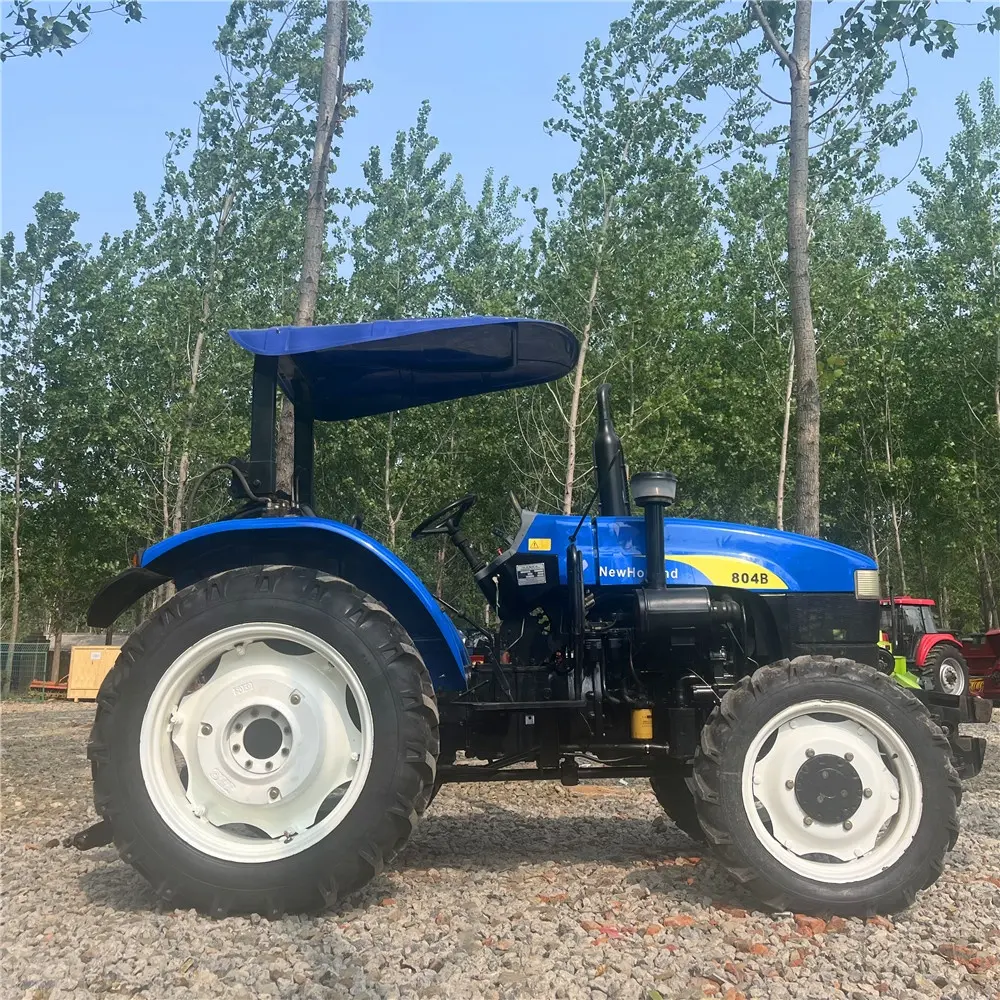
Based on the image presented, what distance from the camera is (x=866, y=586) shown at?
373 cm

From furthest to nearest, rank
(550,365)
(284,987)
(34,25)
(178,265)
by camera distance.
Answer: (178,265) < (34,25) < (550,365) < (284,987)

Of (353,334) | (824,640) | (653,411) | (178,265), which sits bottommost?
(824,640)

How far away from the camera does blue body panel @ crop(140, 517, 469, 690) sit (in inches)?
126

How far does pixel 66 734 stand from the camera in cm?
1045

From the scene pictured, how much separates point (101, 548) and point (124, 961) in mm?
24292

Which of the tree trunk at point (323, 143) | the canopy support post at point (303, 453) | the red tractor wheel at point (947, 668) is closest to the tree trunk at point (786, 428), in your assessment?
the red tractor wheel at point (947, 668)

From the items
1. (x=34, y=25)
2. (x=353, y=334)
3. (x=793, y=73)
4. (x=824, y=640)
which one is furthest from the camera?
(x=793, y=73)

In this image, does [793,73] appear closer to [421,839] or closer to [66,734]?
[421,839]

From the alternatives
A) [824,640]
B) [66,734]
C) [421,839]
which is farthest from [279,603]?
[66,734]

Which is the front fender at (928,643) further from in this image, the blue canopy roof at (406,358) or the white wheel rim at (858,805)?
the blue canopy roof at (406,358)

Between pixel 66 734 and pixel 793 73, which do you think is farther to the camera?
pixel 66 734

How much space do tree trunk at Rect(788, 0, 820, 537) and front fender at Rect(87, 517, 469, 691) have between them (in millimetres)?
6463

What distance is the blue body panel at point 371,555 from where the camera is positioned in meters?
3.21

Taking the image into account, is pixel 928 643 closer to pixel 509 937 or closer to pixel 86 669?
pixel 509 937
